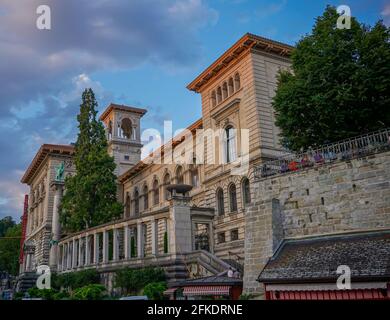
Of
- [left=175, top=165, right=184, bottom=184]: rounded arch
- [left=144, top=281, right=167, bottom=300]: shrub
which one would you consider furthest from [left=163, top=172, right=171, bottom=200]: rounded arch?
[left=144, top=281, right=167, bottom=300]: shrub

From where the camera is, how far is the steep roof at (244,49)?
3327 centimetres

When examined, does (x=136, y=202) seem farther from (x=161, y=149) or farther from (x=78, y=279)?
(x=78, y=279)

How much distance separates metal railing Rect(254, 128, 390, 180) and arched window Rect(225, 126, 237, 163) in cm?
1063

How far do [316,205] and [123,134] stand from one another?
4614 centimetres

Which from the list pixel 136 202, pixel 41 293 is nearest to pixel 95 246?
pixel 41 293

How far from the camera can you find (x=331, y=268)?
50.0 ft

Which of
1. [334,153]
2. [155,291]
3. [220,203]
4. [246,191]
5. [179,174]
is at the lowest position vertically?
[155,291]

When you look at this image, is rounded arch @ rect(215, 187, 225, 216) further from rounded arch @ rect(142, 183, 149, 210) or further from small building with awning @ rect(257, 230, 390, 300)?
rounded arch @ rect(142, 183, 149, 210)

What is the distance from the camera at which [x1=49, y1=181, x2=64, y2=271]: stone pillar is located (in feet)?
162

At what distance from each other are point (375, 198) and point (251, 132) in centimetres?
1530

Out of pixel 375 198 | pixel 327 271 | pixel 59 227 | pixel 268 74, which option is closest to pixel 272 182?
pixel 375 198
